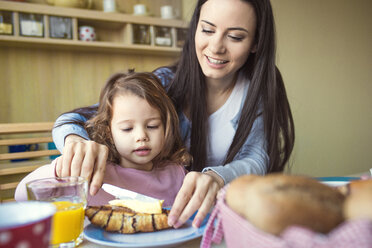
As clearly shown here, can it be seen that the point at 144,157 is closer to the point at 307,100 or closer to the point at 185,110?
the point at 185,110

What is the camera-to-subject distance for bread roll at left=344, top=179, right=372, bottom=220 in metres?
0.32

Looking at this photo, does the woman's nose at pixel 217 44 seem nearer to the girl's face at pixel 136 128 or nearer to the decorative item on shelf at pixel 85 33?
the girl's face at pixel 136 128

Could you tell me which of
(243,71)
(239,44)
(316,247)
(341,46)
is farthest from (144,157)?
(341,46)

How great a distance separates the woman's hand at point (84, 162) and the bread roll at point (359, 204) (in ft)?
1.68

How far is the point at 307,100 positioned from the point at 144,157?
10.7 feet

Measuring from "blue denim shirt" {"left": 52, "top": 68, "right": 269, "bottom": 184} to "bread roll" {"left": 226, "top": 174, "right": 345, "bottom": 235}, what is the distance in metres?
0.57

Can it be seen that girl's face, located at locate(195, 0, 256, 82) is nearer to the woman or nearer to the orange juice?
the woman

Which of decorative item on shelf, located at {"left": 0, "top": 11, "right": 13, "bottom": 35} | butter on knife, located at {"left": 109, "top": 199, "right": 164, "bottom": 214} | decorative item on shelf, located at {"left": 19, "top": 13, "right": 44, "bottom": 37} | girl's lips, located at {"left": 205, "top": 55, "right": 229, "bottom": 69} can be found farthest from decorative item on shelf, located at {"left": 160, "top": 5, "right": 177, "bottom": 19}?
butter on knife, located at {"left": 109, "top": 199, "right": 164, "bottom": 214}

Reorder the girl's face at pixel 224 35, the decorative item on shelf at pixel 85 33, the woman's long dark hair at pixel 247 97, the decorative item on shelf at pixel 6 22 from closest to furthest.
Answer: the girl's face at pixel 224 35 → the woman's long dark hair at pixel 247 97 → the decorative item on shelf at pixel 6 22 → the decorative item on shelf at pixel 85 33

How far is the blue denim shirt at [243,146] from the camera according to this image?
1004 mm

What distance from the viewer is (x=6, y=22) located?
2281 millimetres

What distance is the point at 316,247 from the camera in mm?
275

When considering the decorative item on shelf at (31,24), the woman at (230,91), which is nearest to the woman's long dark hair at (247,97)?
the woman at (230,91)

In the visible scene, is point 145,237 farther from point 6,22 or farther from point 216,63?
point 6,22
